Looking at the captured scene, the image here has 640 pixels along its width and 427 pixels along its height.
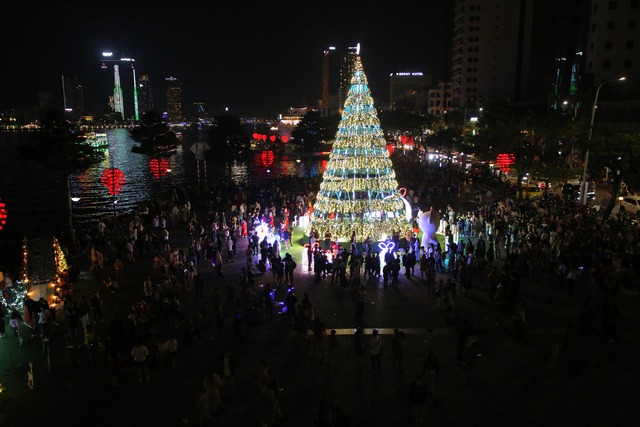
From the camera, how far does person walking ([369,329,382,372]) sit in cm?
1148

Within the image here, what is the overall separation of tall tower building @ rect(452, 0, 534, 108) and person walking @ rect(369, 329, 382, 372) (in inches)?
3875

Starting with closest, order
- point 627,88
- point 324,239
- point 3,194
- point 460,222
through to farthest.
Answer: point 324,239 → point 460,222 → point 627,88 → point 3,194

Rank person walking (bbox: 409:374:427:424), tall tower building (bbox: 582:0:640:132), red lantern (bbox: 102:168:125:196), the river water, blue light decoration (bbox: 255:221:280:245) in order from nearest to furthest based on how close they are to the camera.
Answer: person walking (bbox: 409:374:427:424) → blue light decoration (bbox: 255:221:280:245) → red lantern (bbox: 102:168:125:196) → the river water → tall tower building (bbox: 582:0:640:132)

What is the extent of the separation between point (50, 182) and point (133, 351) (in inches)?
2385

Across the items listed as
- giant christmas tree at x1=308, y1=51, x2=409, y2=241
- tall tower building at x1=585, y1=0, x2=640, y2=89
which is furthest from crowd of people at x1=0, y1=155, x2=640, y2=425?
tall tower building at x1=585, y1=0, x2=640, y2=89

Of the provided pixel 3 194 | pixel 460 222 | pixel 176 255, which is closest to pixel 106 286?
pixel 176 255

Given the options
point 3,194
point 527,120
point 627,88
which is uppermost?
point 627,88

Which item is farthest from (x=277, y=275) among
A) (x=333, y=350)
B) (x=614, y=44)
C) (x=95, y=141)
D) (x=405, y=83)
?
(x=405, y=83)

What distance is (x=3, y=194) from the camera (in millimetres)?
56000

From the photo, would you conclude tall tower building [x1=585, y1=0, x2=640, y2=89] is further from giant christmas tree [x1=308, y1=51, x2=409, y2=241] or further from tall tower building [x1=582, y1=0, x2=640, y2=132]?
giant christmas tree [x1=308, y1=51, x2=409, y2=241]

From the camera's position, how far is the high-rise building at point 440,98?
120312mm

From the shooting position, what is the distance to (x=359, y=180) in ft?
74.0

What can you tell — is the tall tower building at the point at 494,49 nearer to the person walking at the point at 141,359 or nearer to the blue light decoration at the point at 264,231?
the blue light decoration at the point at 264,231

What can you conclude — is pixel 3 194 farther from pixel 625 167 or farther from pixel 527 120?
pixel 625 167
